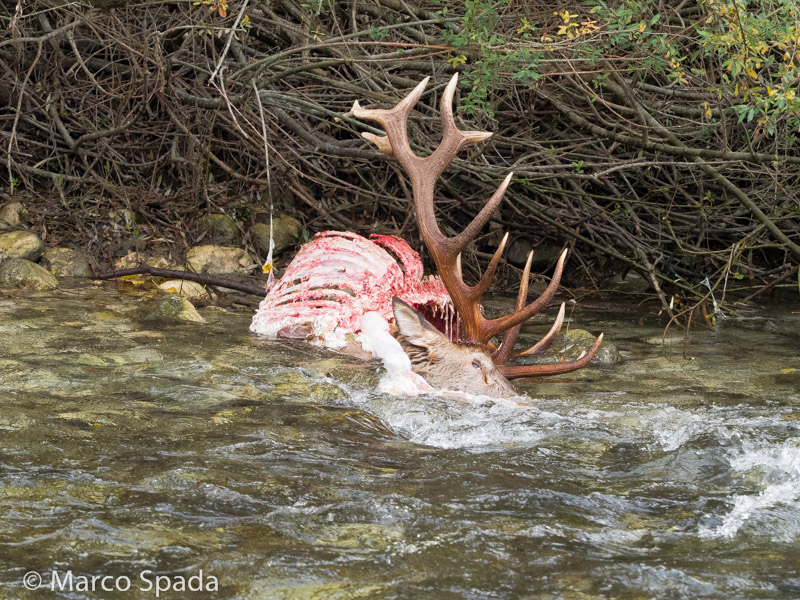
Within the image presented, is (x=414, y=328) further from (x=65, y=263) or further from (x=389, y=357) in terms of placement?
(x=65, y=263)

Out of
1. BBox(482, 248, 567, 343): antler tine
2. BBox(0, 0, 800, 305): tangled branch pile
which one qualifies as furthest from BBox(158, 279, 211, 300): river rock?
BBox(482, 248, 567, 343): antler tine

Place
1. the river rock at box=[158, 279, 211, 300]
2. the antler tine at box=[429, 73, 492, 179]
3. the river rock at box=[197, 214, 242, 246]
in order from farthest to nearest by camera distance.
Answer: the river rock at box=[197, 214, 242, 246] < the river rock at box=[158, 279, 211, 300] < the antler tine at box=[429, 73, 492, 179]

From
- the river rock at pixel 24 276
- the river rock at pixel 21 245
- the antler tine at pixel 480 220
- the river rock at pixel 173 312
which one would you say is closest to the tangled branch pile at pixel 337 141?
the river rock at pixel 21 245

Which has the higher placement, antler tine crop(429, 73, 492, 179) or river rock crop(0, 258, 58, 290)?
antler tine crop(429, 73, 492, 179)

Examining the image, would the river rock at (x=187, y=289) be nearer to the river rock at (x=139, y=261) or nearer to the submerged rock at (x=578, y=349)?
the river rock at (x=139, y=261)

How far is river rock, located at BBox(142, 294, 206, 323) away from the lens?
5559mm

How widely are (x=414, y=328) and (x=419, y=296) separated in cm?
85

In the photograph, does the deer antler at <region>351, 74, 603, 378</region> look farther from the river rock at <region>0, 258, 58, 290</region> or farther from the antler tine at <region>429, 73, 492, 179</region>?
the river rock at <region>0, 258, 58, 290</region>

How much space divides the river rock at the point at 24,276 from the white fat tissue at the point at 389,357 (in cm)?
270

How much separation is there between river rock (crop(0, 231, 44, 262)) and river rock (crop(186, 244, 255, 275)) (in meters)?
1.12

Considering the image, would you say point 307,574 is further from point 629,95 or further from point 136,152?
point 136,152

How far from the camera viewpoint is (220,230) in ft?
25.4

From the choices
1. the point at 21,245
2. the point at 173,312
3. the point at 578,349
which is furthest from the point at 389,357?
the point at 21,245

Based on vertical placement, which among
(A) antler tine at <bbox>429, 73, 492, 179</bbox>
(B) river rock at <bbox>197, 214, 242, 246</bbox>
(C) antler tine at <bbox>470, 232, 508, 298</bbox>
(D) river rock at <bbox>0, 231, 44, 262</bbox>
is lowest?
(D) river rock at <bbox>0, 231, 44, 262</bbox>
